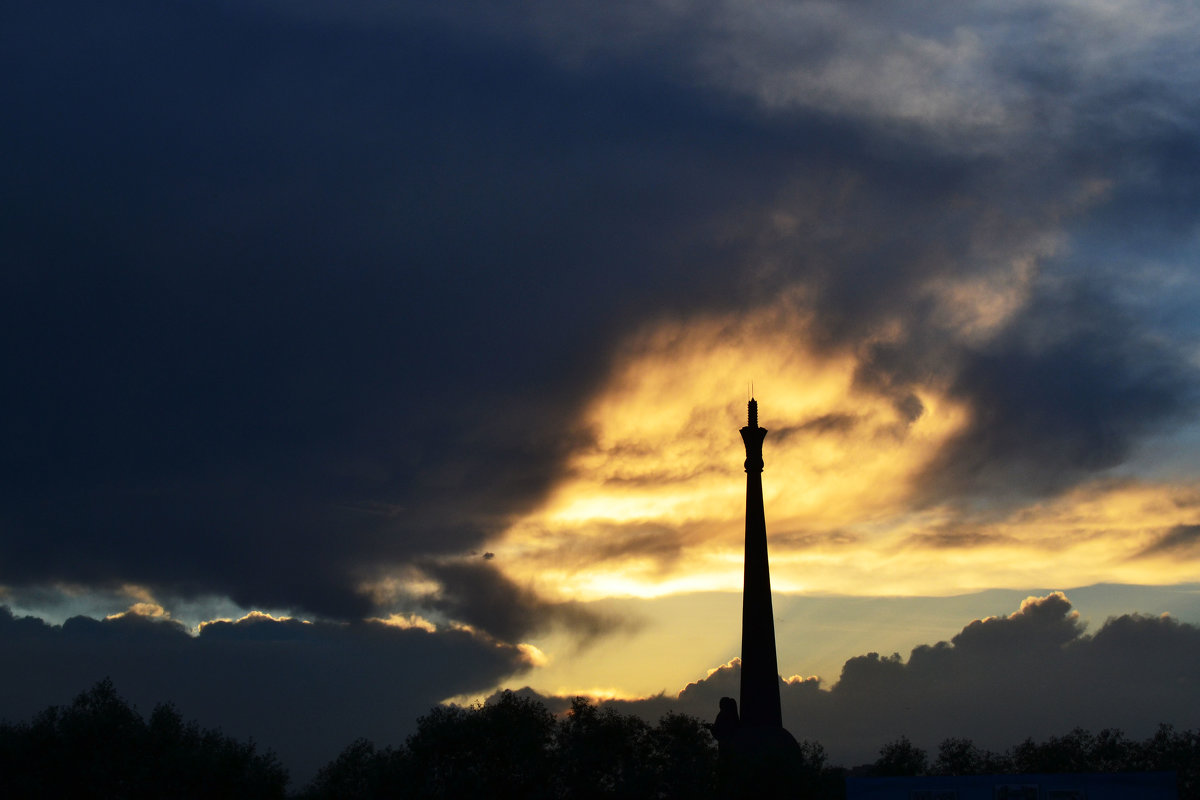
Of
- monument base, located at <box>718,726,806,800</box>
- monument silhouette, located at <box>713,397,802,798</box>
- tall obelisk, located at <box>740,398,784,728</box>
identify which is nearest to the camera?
monument base, located at <box>718,726,806,800</box>

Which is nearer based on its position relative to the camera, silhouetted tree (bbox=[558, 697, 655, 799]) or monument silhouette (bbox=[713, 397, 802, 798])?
silhouetted tree (bbox=[558, 697, 655, 799])

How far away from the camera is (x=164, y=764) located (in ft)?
250

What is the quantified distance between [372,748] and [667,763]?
23792 millimetres

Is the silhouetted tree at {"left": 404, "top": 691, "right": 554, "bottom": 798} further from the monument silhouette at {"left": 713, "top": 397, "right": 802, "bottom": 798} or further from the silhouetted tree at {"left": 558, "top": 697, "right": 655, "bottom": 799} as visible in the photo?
the monument silhouette at {"left": 713, "top": 397, "right": 802, "bottom": 798}

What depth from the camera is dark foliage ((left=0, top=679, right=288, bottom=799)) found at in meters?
75.2

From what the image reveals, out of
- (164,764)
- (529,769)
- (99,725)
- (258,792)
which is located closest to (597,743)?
(529,769)

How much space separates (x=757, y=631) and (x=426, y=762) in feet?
138

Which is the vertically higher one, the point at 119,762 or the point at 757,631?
the point at 757,631

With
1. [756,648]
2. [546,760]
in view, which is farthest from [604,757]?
[756,648]

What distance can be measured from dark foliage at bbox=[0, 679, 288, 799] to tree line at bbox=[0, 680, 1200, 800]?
2.9 inches

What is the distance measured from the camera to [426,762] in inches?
2995

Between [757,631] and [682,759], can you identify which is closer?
[682,759]

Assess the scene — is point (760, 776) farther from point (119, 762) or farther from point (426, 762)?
point (119, 762)

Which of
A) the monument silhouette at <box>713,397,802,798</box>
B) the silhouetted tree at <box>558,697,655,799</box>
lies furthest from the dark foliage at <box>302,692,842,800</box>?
the monument silhouette at <box>713,397,802,798</box>
